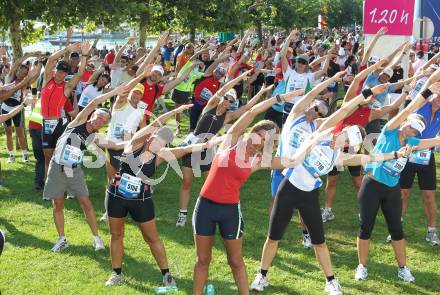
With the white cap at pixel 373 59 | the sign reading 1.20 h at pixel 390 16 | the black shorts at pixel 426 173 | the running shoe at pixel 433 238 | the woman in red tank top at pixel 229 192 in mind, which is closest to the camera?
the woman in red tank top at pixel 229 192

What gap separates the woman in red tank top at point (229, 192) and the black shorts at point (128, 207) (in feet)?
2.29

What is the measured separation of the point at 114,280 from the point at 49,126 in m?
3.27

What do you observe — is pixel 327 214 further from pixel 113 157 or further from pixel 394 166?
pixel 113 157

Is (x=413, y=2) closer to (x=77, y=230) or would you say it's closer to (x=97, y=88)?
(x=97, y=88)

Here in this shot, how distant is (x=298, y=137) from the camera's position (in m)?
5.78

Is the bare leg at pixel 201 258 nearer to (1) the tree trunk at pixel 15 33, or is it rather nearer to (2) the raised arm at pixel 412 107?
(2) the raised arm at pixel 412 107

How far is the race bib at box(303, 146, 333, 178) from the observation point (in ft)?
17.1

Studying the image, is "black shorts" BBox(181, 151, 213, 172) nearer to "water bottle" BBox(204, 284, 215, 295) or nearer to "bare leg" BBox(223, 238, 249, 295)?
"water bottle" BBox(204, 284, 215, 295)

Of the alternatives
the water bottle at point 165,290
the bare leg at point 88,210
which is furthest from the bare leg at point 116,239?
the bare leg at point 88,210

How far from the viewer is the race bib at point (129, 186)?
17.2 feet

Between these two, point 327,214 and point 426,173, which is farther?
point 327,214

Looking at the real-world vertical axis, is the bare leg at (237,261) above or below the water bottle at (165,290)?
above

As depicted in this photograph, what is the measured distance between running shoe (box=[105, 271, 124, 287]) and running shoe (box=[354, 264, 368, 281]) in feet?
8.11

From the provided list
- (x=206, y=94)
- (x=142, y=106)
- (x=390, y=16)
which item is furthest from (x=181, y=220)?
(x=390, y=16)
